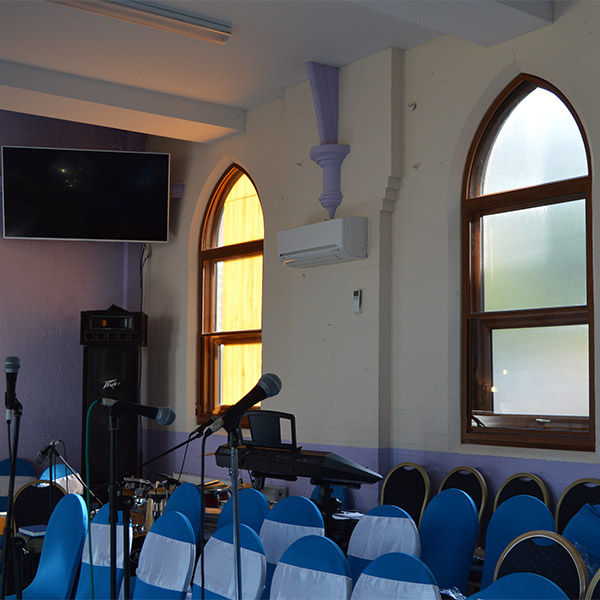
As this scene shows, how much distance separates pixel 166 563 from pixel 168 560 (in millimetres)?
19

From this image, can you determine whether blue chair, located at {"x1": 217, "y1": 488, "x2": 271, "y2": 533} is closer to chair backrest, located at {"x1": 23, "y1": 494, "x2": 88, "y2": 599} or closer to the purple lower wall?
chair backrest, located at {"x1": 23, "y1": 494, "x2": 88, "y2": 599}

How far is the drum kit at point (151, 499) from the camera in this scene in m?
5.58

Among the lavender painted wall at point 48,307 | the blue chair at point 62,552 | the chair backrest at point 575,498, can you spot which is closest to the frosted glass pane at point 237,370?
the lavender painted wall at point 48,307

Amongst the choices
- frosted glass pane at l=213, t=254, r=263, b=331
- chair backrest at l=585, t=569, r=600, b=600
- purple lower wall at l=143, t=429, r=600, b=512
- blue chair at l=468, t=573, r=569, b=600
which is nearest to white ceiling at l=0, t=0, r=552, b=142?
frosted glass pane at l=213, t=254, r=263, b=331

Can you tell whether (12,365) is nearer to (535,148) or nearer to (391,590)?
(391,590)

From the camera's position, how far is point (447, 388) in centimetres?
580

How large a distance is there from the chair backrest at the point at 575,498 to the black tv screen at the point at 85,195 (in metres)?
5.01

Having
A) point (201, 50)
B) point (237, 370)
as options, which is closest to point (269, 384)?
point (201, 50)

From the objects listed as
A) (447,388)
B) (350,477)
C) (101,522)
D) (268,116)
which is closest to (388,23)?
(268,116)

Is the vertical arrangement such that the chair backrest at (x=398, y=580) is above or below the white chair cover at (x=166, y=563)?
above

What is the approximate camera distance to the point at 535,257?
5484 mm

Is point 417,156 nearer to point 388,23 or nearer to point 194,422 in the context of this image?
point 388,23

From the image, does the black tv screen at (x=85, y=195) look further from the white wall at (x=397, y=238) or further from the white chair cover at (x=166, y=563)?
the white chair cover at (x=166, y=563)

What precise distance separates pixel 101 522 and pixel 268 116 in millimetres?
4301
